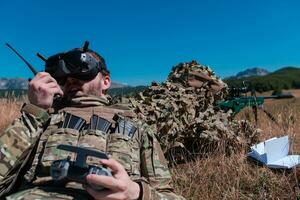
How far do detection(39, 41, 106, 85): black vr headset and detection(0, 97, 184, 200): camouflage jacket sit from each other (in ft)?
0.56

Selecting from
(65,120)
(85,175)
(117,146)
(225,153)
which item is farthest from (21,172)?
(225,153)

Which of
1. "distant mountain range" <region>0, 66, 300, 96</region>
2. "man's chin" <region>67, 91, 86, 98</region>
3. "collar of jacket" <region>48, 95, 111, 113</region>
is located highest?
"distant mountain range" <region>0, 66, 300, 96</region>

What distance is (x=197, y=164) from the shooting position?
4855mm

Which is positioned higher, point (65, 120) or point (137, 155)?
point (65, 120)

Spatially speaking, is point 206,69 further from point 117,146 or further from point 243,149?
point 117,146

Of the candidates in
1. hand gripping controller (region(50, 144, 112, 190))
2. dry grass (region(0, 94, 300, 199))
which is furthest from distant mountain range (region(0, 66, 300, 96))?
hand gripping controller (region(50, 144, 112, 190))

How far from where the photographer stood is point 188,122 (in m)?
5.28

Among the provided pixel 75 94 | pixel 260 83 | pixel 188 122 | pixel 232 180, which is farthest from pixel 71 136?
pixel 260 83

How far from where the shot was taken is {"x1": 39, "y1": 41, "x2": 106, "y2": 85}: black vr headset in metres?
3.09

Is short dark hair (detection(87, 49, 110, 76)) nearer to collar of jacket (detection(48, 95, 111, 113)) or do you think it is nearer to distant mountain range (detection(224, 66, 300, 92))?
collar of jacket (detection(48, 95, 111, 113))

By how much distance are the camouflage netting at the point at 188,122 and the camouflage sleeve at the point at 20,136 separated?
228cm

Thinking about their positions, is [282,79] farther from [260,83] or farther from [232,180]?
[232,180]

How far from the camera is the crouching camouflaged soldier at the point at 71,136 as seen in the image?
2693 mm

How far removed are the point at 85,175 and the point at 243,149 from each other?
10.7ft
